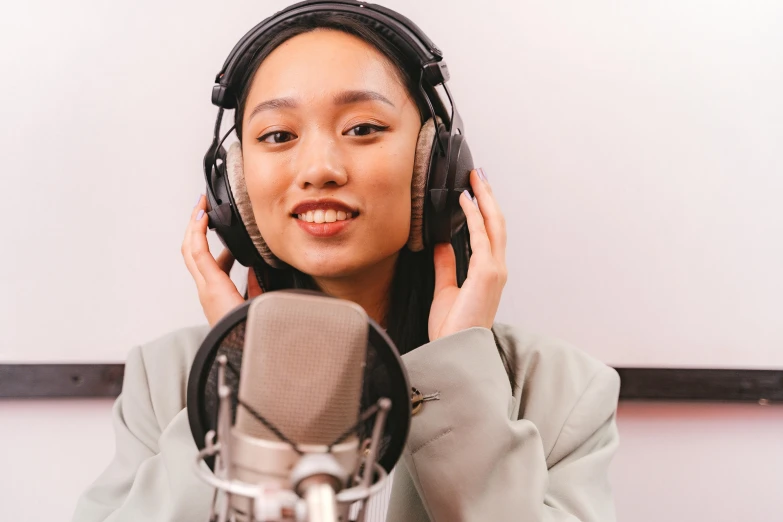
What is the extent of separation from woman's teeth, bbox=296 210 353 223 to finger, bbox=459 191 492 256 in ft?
0.65

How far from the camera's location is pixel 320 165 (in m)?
0.88

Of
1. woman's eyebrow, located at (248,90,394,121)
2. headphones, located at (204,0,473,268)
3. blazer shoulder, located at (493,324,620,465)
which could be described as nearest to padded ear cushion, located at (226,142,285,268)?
headphones, located at (204,0,473,268)

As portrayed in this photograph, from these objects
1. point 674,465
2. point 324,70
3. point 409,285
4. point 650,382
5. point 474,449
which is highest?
point 324,70

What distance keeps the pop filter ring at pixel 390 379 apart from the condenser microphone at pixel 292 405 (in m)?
0.03

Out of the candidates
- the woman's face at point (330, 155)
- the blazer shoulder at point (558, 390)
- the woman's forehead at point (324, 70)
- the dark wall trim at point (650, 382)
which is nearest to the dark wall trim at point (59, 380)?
the dark wall trim at point (650, 382)

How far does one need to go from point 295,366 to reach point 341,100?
21.0 inches

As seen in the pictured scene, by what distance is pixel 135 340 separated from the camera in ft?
4.19

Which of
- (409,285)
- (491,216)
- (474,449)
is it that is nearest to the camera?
(474,449)

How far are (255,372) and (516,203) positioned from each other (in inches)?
35.8

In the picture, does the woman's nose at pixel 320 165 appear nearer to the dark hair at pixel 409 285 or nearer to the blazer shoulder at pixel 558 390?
the dark hair at pixel 409 285

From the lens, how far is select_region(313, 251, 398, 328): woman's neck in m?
1.05

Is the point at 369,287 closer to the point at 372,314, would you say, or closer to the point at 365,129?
the point at 372,314

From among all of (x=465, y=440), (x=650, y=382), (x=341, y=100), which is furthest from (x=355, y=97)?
(x=650, y=382)

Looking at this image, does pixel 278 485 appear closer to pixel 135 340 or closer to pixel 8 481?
pixel 135 340
